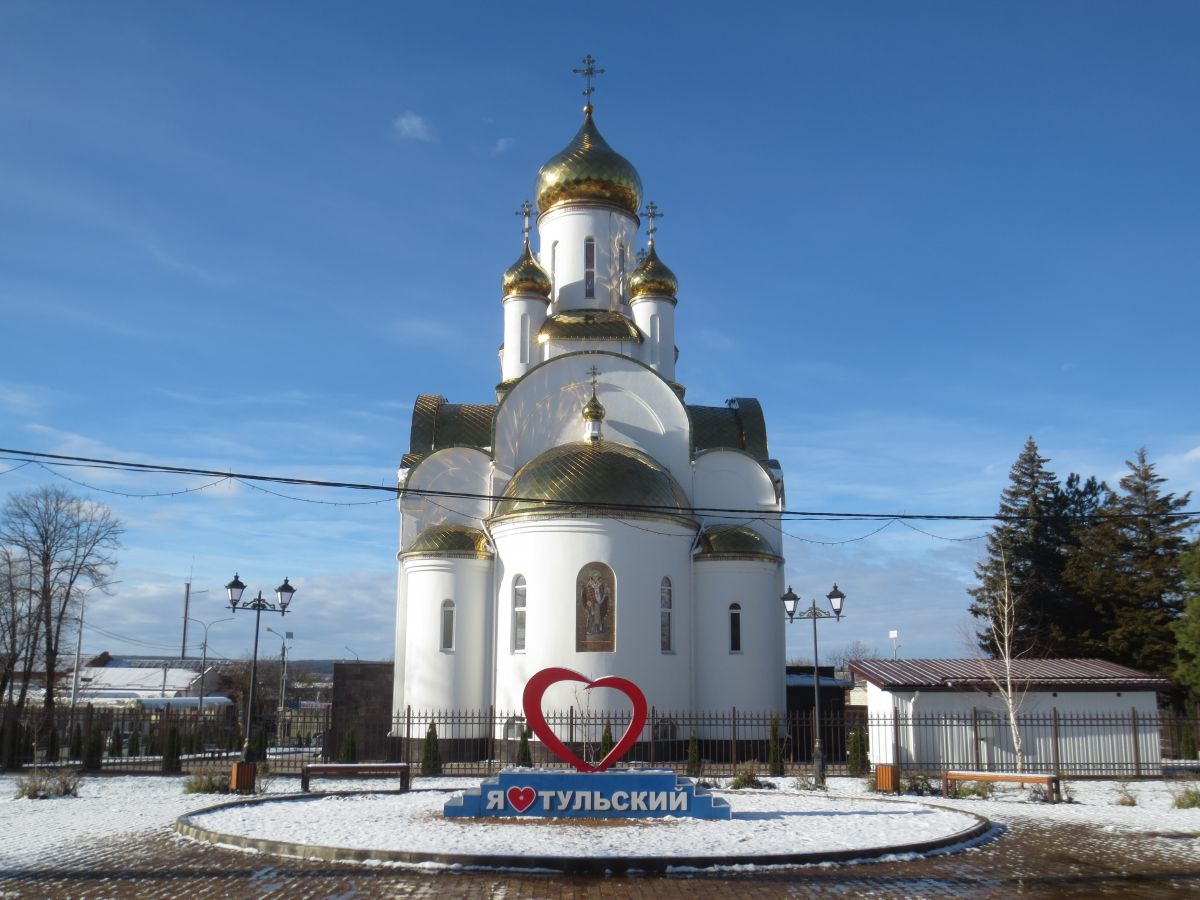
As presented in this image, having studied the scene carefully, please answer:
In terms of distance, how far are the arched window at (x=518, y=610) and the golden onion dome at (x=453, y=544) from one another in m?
1.40

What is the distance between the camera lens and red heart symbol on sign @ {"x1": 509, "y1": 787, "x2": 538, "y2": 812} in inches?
537

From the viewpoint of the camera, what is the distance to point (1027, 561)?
120 ft

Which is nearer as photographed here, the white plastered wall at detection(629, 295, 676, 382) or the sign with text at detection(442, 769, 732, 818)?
the sign with text at detection(442, 769, 732, 818)

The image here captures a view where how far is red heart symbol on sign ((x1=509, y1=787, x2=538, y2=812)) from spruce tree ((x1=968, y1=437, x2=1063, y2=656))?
24545 mm

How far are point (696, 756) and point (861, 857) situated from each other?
33.3 ft

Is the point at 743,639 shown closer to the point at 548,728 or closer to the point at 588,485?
the point at 588,485

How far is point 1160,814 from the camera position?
15.5 metres

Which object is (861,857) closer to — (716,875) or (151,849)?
(716,875)

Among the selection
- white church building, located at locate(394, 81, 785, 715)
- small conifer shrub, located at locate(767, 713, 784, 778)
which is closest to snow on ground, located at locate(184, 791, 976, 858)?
small conifer shrub, located at locate(767, 713, 784, 778)

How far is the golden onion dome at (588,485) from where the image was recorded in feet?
79.0

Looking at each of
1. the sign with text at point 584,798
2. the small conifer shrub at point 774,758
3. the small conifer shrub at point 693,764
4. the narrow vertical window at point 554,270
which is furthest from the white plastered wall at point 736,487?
the sign with text at point 584,798

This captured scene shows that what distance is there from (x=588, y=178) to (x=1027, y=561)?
2017 centimetres

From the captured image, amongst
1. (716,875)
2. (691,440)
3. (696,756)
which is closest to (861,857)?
(716,875)

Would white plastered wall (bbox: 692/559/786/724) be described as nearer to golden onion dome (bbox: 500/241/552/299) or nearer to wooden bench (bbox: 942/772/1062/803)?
wooden bench (bbox: 942/772/1062/803)
